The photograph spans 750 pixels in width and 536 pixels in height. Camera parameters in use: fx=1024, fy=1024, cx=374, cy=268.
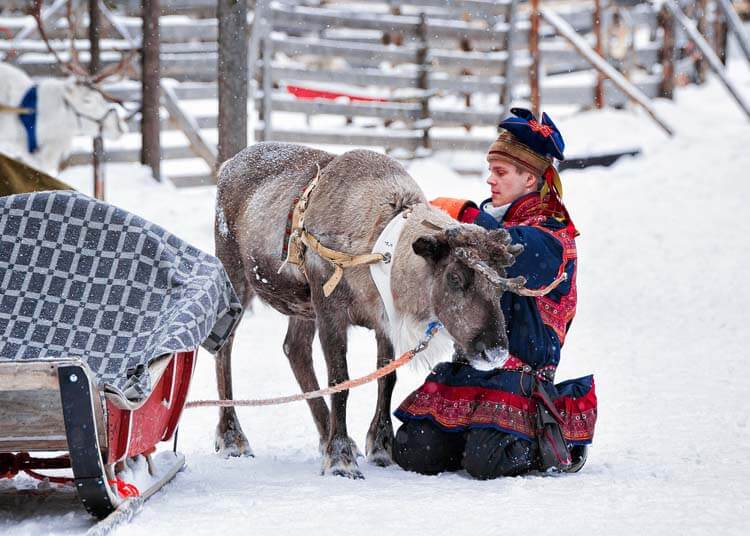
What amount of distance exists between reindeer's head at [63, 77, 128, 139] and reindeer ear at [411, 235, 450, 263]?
8159 mm

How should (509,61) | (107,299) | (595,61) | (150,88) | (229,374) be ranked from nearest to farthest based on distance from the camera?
(107,299) < (229,374) < (150,88) < (595,61) < (509,61)

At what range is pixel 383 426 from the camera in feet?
13.9

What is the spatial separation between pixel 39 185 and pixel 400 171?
6.04 ft

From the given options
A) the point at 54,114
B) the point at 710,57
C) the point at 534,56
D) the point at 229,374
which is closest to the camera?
the point at 229,374

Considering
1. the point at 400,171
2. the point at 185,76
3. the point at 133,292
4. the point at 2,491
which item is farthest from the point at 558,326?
the point at 185,76

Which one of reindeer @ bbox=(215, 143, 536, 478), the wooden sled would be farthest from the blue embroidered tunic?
the wooden sled

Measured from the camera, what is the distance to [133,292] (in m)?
3.59

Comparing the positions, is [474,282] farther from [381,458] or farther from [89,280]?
[89,280]

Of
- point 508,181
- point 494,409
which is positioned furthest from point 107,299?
point 508,181

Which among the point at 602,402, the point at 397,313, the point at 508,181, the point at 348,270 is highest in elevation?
the point at 508,181

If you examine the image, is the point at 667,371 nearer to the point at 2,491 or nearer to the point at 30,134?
the point at 2,491

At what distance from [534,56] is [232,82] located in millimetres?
6664

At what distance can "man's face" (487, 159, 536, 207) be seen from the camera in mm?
4004

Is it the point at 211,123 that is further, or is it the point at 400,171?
the point at 211,123
